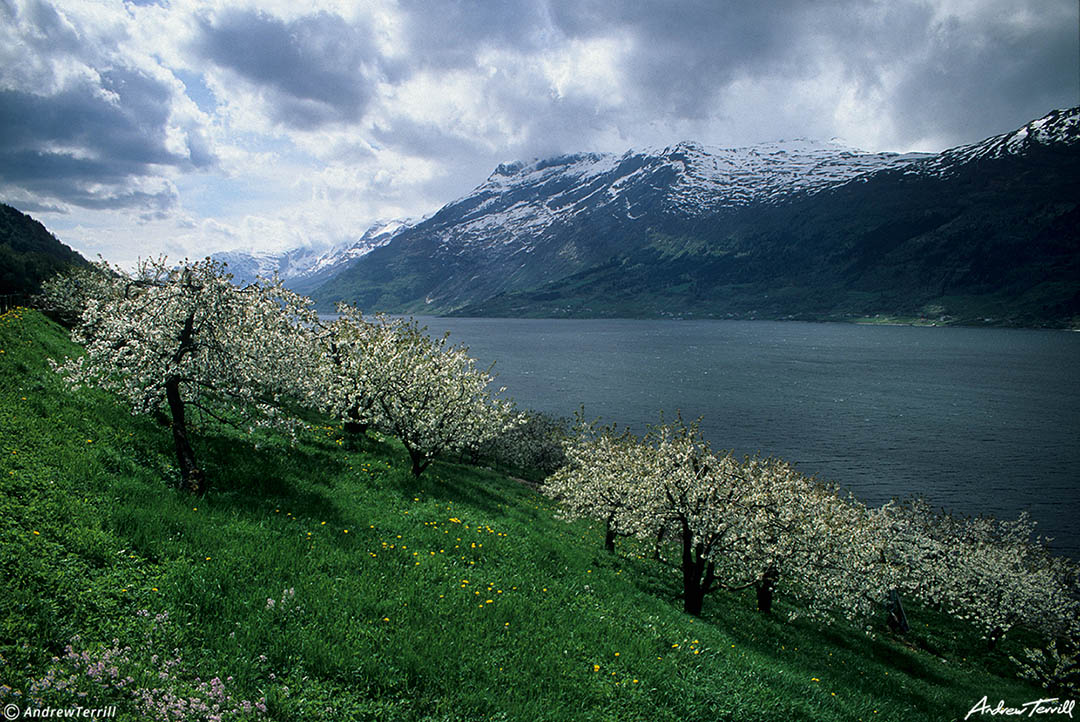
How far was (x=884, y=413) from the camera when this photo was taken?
114438 mm

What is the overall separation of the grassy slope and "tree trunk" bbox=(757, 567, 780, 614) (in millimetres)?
4915

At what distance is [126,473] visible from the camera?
52.7 ft

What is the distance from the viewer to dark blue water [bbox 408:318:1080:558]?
75.4 metres

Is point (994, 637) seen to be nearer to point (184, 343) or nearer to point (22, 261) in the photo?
point (184, 343)

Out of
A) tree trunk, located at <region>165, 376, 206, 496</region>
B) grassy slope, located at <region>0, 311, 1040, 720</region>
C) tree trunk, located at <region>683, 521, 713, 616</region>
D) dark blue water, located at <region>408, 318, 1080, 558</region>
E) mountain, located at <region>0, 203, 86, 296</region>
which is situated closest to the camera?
grassy slope, located at <region>0, 311, 1040, 720</region>

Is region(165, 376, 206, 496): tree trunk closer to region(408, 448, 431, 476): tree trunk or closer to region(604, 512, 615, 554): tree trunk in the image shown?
region(408, 448, 431, 476): tree trunk

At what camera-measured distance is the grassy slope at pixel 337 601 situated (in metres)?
9.48

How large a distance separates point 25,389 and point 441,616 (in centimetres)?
1835

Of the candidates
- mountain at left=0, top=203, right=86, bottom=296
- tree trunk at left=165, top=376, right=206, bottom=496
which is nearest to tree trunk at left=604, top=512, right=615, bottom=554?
tree trunk at left=165, top=376, right=206, bottom=496

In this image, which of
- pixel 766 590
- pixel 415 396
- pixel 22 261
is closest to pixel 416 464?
pixel 415 396

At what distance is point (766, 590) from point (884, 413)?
350ft

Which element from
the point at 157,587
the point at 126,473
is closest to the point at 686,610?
the point at 157,587

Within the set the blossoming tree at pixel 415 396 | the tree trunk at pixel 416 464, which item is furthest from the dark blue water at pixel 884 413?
the tree trunk at pixel 416 464

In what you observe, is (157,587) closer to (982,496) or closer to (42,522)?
(42,522)
